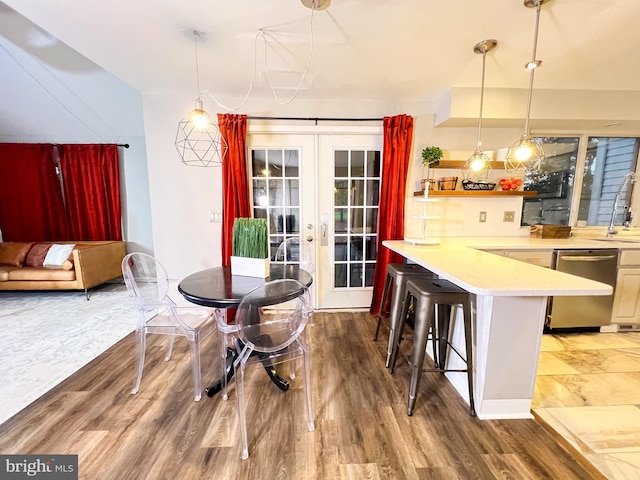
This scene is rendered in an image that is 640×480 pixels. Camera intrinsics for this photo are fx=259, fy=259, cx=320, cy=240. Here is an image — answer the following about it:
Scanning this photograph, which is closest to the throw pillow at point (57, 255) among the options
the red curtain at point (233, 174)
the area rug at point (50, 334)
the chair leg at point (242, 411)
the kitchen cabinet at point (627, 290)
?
the area rug at point (50, 334)

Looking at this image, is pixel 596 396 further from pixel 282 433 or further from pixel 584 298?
pixel 282 433

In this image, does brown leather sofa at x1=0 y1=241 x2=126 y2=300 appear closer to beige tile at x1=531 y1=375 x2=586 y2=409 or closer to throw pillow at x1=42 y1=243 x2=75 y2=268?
throw pillow at x1=42 y1=243 x2=75 y2=268

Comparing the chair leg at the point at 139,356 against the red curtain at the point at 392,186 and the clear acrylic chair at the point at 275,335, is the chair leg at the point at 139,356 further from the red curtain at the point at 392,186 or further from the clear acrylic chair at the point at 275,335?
the red curtain at the point at 392,186

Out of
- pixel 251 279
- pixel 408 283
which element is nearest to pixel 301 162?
pixel 251 279

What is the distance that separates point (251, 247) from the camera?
6.20 ft

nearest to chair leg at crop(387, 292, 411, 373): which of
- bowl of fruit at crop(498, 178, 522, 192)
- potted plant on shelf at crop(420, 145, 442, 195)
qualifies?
potted plant on shelf at crop(420, 145, 442, 195)

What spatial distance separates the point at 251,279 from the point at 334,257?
56.7 inches

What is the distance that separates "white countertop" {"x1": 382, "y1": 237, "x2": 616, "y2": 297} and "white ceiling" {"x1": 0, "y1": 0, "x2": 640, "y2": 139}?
1562mm

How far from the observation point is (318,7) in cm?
156

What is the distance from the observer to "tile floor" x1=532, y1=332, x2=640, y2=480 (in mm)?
1375

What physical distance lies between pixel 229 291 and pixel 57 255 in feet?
11.5

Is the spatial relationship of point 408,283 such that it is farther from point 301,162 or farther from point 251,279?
point 301,162

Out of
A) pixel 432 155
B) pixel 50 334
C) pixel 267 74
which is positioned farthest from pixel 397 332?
pixel 50 334

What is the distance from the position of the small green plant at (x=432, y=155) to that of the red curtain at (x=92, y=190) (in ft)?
14.8
